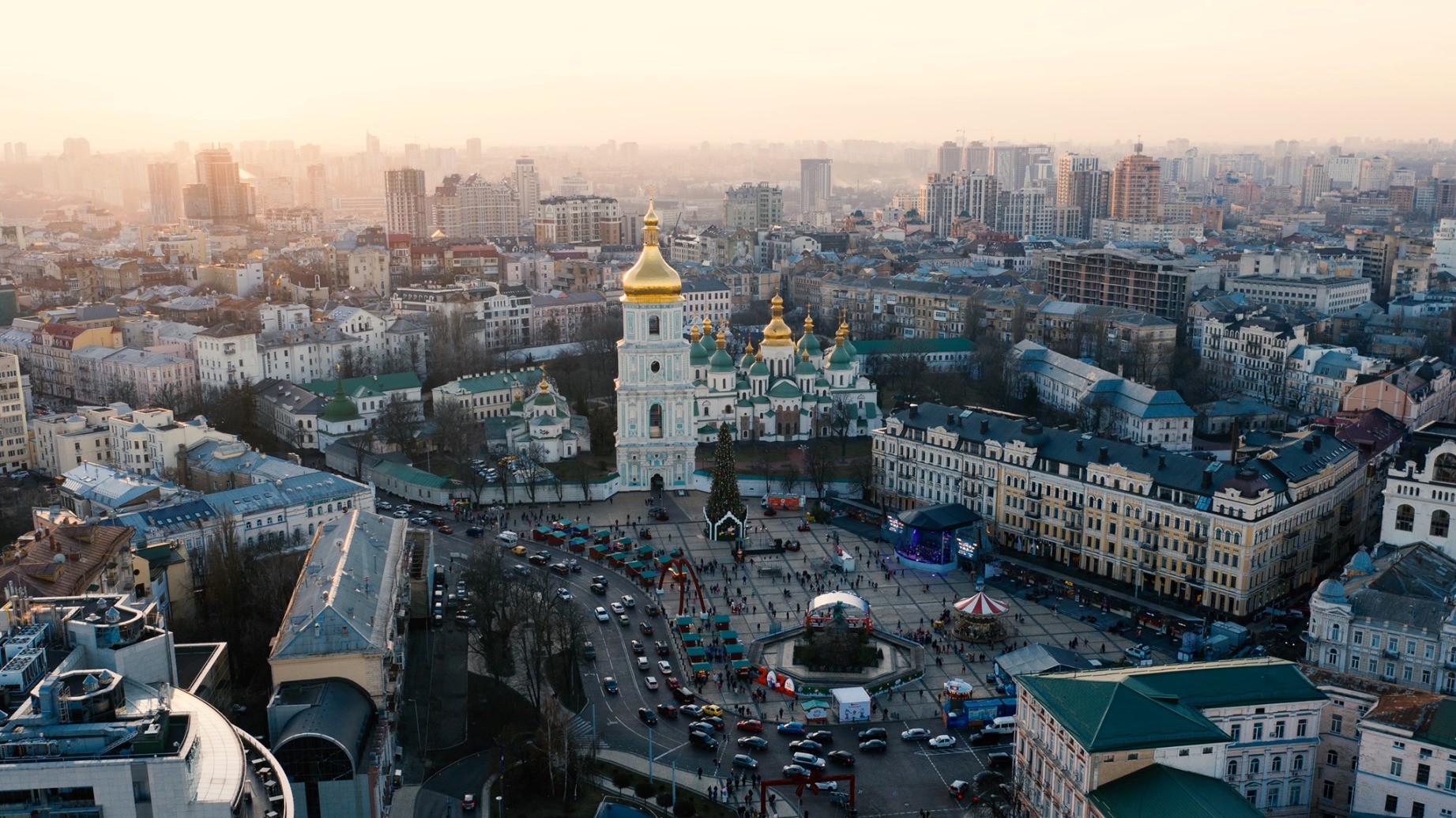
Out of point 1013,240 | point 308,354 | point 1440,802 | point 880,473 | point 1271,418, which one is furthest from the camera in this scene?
point 1013,240

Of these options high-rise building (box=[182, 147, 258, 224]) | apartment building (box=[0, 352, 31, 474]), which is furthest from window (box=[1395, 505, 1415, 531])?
high-rise building (box=[182, 147, 258, 224])

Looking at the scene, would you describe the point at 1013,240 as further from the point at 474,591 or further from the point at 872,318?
the point at 474,591

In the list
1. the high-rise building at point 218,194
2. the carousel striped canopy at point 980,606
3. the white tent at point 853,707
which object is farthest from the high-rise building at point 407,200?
the white tent at point 853,707

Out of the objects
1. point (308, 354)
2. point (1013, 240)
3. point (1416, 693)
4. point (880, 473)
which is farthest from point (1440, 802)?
point (1013, 240)

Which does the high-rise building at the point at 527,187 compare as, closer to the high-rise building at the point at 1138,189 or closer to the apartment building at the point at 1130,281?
the high-rise building at the point at 1138,189

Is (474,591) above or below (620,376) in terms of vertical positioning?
below

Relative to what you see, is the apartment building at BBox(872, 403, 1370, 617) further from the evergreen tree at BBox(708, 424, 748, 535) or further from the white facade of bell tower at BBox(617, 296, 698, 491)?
the white facade of bell tower at BBox(617, 296, 698, 491)

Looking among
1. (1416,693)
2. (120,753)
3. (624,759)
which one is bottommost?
(624,759)
